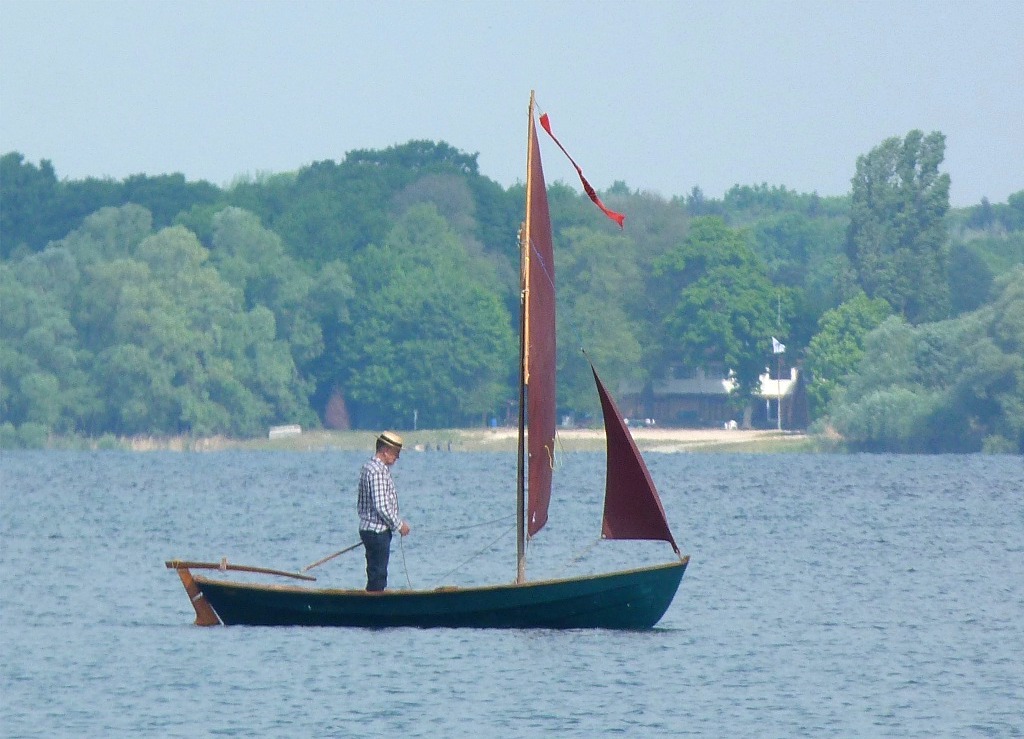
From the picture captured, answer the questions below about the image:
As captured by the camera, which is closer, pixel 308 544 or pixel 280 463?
pixel 308 544

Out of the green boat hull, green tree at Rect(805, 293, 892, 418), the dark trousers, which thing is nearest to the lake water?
the green boat hull

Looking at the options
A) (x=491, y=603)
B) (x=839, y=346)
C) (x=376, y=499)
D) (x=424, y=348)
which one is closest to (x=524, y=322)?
(x=376, y=499)

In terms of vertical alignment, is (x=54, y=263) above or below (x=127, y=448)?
above

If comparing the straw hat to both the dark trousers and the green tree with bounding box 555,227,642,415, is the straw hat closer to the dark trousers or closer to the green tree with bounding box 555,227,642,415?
the dark trousers

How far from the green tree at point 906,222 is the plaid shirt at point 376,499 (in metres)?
115

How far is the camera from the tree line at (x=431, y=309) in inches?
5108

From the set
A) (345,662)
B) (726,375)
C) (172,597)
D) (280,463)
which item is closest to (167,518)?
(172,597)

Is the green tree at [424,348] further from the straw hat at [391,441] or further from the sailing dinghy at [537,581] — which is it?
the straw hat at [391,441]

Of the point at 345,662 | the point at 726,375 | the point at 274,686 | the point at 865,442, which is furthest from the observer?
the point at 726,375

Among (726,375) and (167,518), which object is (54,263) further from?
(167,518)

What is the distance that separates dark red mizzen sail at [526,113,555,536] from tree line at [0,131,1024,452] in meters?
87.4

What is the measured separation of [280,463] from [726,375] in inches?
1677

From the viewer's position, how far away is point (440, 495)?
79375mm

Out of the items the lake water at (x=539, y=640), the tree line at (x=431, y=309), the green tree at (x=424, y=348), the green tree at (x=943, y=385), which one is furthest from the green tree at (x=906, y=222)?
the lake water at (x=539, y=640)
